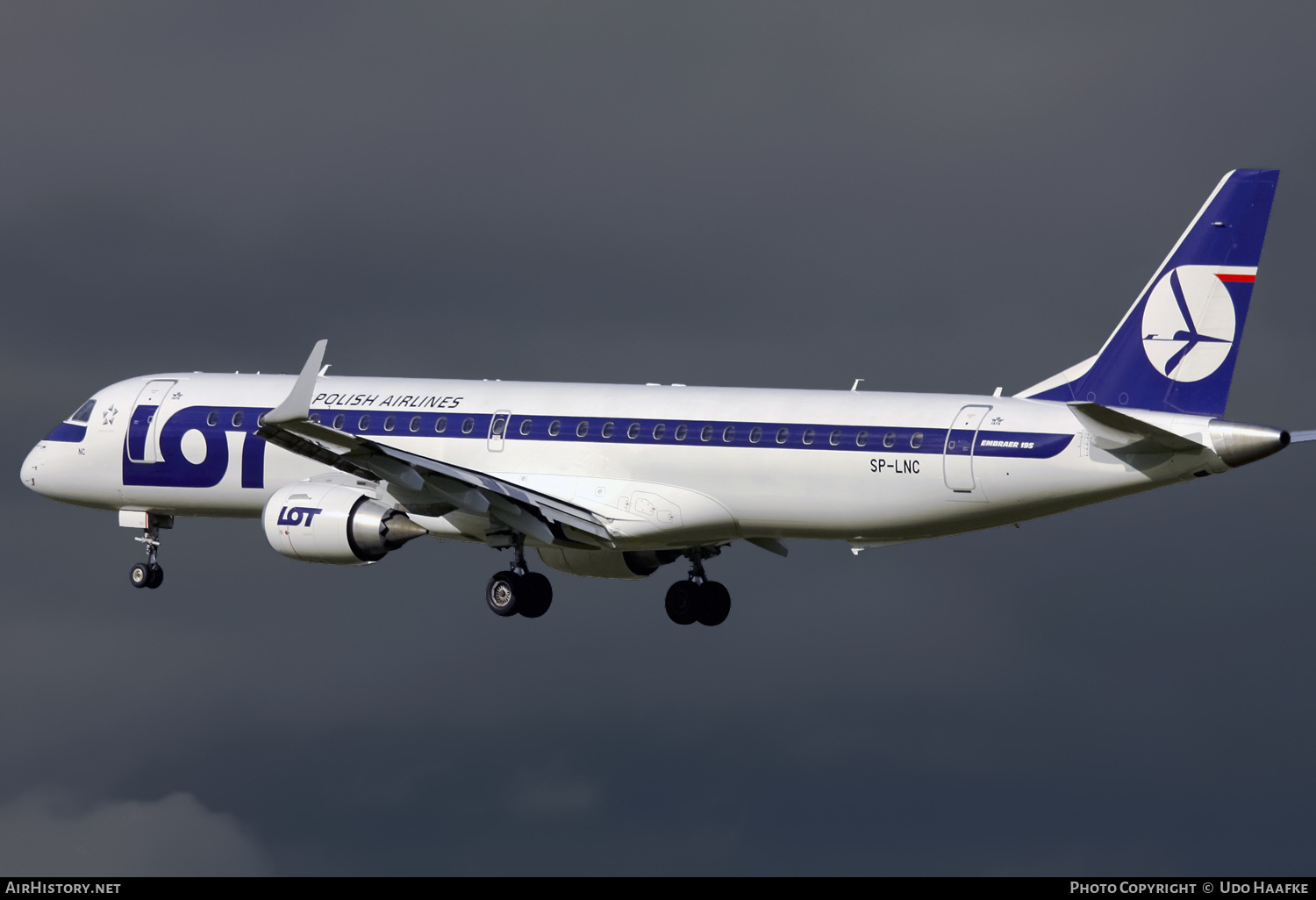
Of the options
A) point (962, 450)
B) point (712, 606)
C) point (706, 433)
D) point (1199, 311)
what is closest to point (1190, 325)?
point (1199, 311)

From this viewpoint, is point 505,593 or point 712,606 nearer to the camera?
point 505,593

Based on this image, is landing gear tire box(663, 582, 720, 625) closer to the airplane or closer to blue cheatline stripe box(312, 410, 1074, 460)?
the airplane

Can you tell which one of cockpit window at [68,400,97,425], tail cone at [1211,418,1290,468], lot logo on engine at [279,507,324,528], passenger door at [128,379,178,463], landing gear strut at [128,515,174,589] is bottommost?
tail cone at [1211,418,1290,468]

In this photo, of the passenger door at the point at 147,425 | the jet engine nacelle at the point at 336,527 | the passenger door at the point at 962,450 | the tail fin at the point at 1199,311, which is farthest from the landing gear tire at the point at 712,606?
the passenger door at the point at 147,425

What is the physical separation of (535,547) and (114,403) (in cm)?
1199

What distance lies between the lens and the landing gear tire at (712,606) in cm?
5000

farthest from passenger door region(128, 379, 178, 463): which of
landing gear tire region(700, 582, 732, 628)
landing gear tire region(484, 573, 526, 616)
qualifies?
landing gear tire region(700, 582, 732, 628)

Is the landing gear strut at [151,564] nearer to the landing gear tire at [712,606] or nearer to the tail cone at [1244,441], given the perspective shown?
the landing gear tire at [712,606]

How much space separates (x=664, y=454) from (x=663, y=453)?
27mm

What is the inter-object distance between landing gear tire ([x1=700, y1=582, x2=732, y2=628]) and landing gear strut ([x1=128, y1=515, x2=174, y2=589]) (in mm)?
13831

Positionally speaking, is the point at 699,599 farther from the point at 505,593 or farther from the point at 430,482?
the point at 430,482

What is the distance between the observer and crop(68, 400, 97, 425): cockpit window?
52.5 metres

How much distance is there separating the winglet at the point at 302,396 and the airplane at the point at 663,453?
0.05 metres

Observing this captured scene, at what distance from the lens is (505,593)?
47.0 m
